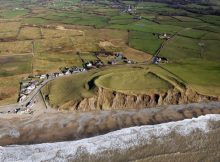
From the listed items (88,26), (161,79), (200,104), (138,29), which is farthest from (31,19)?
(200,104)

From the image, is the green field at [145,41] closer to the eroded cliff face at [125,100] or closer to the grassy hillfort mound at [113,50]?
the grassy hillfort mound at [113,50]

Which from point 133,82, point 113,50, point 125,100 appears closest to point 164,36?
point 113,50

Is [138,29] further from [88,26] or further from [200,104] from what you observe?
[200,104]

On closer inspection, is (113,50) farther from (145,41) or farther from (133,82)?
(133,82)

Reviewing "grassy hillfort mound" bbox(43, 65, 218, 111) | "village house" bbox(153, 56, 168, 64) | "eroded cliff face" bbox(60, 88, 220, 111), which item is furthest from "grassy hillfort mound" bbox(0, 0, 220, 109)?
"village house" bbox(153, 56, 168, 64)

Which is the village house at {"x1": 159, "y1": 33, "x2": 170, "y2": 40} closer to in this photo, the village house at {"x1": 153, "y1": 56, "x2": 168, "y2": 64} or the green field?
the green field
